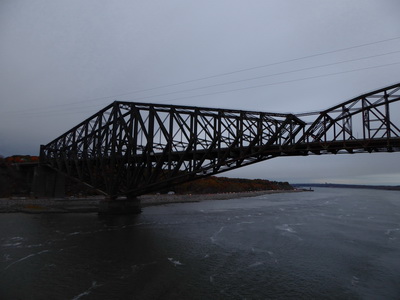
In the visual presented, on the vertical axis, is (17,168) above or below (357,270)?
above

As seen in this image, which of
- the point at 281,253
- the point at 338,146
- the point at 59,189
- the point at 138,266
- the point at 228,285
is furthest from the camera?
the point at 59,189

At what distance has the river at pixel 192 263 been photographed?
1544 centimetres

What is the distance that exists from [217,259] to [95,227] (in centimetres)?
1967

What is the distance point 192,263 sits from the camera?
67.5 feet

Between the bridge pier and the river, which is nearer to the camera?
the river

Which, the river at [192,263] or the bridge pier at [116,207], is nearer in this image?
the river at [192,263]

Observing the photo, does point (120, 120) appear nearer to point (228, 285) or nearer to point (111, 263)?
point (111, 263)

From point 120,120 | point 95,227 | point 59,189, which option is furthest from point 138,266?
point 59,189

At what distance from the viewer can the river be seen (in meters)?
15.4

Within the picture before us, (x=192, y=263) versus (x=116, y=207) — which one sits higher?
(x=116, y=207)

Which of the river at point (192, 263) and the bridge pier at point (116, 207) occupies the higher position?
the bridge pier at point (116, 207)

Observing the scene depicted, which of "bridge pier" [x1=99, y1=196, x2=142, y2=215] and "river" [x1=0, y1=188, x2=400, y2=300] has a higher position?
"bridge pier" [x1=99, y1=196, x2=142, y2=215]

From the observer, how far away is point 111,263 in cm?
2033

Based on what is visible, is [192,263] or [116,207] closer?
[192,263]
